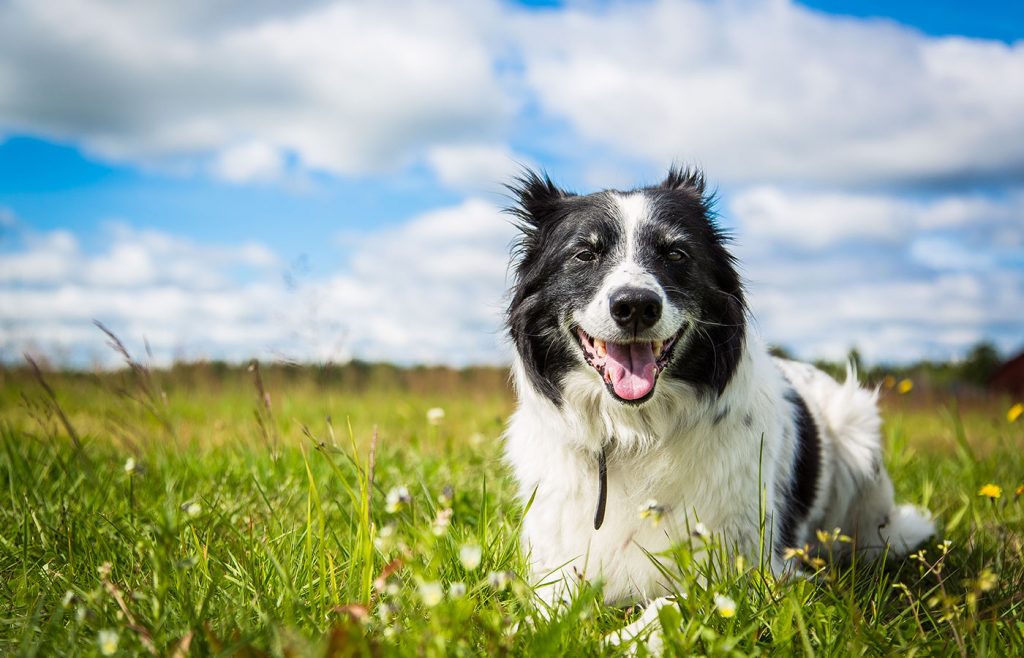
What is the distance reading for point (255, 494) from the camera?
419 centimetres

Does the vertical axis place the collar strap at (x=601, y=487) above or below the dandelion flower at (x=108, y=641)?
above

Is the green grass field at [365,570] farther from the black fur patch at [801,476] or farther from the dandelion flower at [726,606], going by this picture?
the black fur patch at [801,476]

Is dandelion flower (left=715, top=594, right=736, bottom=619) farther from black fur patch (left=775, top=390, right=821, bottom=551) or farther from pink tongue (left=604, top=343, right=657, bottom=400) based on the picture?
black fur patch (left=775, top=390, right=821, bottom=551)

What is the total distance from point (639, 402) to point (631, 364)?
0.58 ft

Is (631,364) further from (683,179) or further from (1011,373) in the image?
(1011,373)

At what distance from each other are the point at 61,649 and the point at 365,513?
39.9 inches

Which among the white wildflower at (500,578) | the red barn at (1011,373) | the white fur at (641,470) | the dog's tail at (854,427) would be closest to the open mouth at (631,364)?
the white fur at (641,470)

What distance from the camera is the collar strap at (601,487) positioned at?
123 inches

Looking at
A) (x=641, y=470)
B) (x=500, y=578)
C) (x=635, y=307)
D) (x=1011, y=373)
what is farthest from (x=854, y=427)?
(x=1011, y=373)

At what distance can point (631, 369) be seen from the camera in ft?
10.1

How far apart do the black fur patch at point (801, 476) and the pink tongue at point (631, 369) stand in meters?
1.02

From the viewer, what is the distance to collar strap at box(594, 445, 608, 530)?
313cm

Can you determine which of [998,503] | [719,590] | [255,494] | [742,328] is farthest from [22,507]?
[998,503]

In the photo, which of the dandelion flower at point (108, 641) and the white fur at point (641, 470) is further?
the white fur at point (641, 470)
